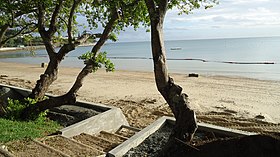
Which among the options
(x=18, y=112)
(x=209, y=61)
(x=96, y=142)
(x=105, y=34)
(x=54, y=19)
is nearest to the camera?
(x=96, y=142)

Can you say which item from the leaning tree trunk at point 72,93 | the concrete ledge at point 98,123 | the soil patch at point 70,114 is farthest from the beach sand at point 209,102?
the leaning tree trunk at point 72,93

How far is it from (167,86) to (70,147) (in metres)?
2.14

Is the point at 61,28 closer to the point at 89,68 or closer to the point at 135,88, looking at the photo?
the point at 89,68

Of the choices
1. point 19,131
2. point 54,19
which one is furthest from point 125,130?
point 54,19

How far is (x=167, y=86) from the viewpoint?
314 cm

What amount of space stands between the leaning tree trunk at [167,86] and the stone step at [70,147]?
155cm

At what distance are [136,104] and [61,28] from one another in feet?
14.4

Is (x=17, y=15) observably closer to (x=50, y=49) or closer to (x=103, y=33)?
(x=50, y=49)

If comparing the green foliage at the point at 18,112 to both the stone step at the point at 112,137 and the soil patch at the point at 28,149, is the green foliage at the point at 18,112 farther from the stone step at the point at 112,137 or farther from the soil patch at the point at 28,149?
the soil patch at the point at 28,149

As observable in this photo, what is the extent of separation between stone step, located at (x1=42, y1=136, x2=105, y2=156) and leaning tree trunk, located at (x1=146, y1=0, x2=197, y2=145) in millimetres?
1549

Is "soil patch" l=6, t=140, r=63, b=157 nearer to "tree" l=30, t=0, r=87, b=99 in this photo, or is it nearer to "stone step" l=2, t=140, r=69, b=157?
"stone step" l=2, t=140, r=69, b=157

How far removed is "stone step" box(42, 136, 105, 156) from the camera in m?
4.01

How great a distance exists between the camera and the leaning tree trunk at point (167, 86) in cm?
310

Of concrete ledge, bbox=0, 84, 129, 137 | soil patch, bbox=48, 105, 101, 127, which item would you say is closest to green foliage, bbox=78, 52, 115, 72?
concrete ledge, bbox=0, 84, 129, 137
